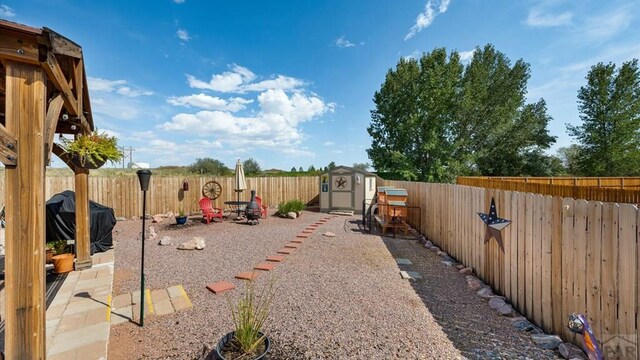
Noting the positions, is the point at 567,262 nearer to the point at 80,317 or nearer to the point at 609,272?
the point at 609,272

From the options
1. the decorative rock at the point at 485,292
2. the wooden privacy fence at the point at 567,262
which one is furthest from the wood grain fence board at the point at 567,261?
the decorative rock at the point at 485,292

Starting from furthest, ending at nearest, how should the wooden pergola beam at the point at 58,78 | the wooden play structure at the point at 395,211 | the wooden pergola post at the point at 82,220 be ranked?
the wooden play structure at the point at 395,211
the wooden pergola post at the point at 82,220
the wooden pergola beam at the point at 58,78

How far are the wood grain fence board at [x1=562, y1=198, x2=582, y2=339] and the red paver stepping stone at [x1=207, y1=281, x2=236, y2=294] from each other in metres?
4.17

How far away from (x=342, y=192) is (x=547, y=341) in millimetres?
10479

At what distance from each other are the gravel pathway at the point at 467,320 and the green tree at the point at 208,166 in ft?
101

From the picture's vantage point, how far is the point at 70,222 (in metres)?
5.55

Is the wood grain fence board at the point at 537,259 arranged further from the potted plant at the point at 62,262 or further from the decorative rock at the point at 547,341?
the potted plant at the point at 62,262

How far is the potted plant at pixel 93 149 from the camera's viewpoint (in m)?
3.73

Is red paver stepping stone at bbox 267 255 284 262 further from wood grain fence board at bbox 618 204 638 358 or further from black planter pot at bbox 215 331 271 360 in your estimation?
wood grain fence board at bbox 618 204 638 358

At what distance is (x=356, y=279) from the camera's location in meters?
4.51

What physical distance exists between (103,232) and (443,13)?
12943 millimetres

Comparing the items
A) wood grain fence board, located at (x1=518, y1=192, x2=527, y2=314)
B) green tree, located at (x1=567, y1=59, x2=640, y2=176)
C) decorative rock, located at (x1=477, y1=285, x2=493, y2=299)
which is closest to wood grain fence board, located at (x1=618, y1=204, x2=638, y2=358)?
wood grain fence board, located at (x1=518, y1=192, x2=527, y2=314)

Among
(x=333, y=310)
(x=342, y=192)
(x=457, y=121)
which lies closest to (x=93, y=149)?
(x=333, y=310)

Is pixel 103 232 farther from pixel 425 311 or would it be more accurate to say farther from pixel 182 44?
pixel 182 44
